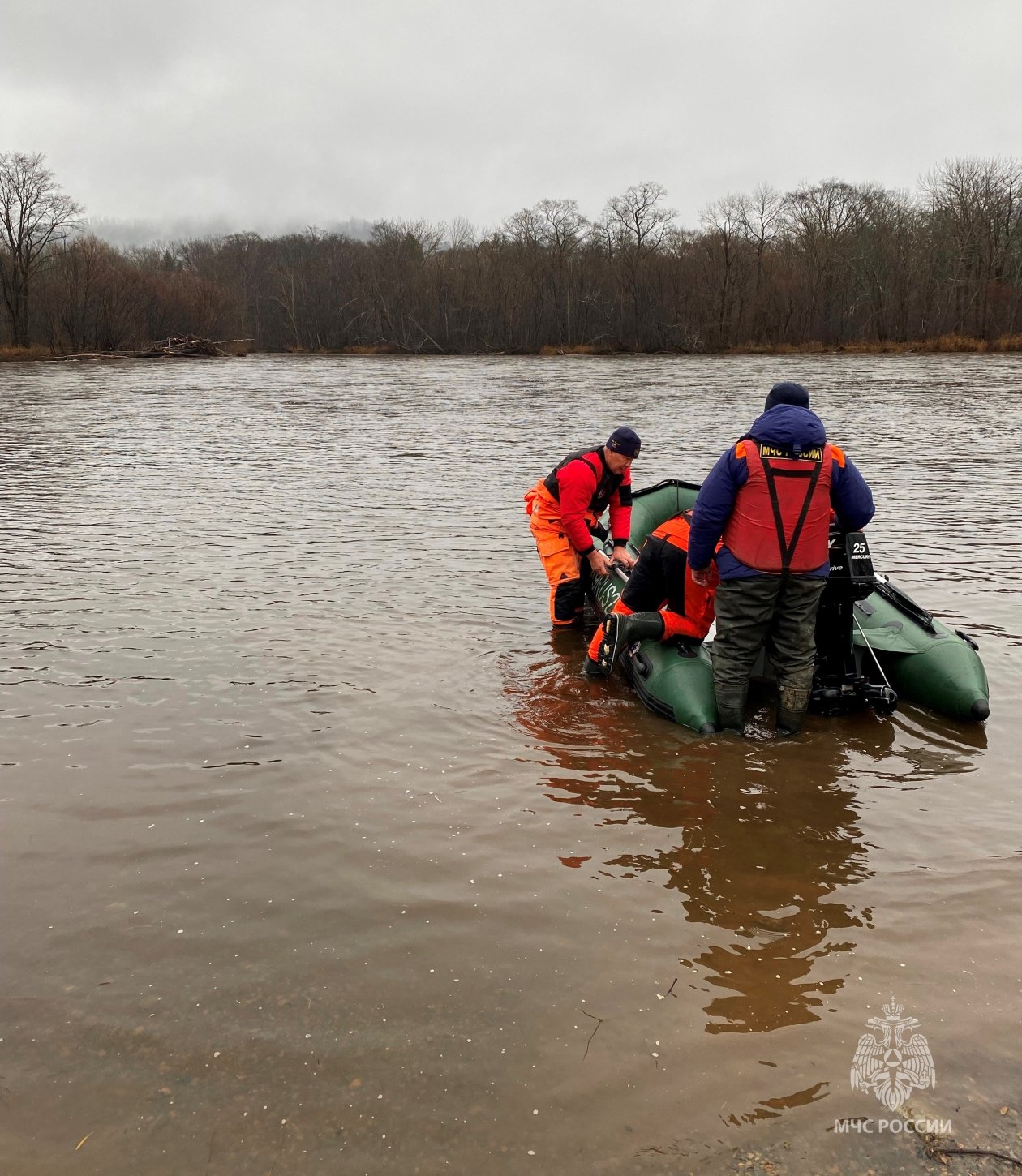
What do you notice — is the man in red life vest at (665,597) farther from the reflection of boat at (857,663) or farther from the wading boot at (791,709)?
the wading boot at (791,709)

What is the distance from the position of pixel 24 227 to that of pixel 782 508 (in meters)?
68.4

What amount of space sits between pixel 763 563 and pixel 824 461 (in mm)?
609

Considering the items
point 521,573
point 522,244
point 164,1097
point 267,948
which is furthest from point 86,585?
point 522,244

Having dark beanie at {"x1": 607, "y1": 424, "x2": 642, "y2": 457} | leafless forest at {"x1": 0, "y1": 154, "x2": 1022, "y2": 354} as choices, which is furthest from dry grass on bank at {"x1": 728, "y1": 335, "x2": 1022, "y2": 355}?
dark beanie at {"x1": 607, "y1": 424, "x2": 642, "y2": 457}

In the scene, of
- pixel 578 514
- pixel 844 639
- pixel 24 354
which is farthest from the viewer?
pixel 24 354

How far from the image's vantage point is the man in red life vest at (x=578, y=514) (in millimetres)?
6637

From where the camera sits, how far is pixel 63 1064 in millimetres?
2785

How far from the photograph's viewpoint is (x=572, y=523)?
6723mm

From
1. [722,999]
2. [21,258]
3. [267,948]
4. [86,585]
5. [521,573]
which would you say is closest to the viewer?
[722,999]

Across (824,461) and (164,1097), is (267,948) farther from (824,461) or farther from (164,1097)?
(824,461)

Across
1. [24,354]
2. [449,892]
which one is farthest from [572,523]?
[24,354]

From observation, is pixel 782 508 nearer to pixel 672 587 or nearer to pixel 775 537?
pixel 775 537

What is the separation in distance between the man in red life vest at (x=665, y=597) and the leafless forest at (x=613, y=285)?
44.9 metres

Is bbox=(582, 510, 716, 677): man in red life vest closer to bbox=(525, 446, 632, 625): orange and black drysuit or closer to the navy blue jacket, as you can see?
the navy blue jacket
